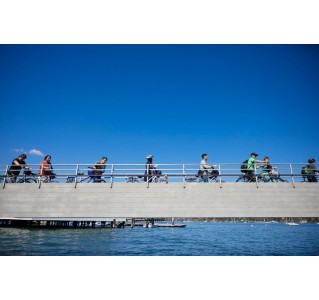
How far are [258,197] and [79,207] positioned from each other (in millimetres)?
7807

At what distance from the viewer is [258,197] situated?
9.65 metres

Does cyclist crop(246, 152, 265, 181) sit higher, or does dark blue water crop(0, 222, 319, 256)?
cyclist crop(246, 152, 265, 181)

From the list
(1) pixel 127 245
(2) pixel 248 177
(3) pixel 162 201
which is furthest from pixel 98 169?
(2) pixel 248 177

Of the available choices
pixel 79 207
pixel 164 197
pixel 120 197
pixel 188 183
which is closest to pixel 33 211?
pixel 79 207

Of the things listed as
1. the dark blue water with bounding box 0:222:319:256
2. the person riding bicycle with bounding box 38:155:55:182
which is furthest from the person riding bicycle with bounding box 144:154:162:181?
the person riding bicycle with bounding box 38:155:55:182

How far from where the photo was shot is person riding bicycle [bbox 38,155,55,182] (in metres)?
10.6

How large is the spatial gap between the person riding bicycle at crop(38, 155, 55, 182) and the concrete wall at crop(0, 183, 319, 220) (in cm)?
56

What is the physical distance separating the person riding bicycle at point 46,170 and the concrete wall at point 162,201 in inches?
22.2

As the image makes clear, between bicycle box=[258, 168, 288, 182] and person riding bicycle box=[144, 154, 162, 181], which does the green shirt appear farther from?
person riding bicycle box=[144, 154, 162, 181]

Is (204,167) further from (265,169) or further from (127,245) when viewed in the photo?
(127,245)

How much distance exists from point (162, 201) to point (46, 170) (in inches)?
222

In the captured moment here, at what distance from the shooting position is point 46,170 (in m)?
10.5
